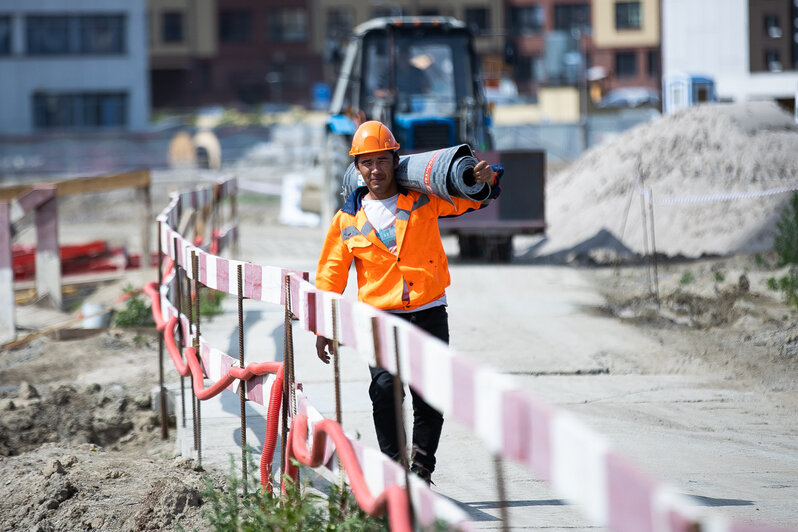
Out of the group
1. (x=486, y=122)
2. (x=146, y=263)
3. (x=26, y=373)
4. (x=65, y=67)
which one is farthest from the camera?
(x=65, y=67)

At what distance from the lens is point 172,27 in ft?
217

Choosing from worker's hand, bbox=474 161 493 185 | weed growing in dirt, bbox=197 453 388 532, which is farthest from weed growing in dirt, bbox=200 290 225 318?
weed growing in dirt, bbox=197 453 388 532

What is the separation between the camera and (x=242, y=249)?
1830 centimetres

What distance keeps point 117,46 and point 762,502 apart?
49.3 metres

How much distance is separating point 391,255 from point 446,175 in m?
0.46

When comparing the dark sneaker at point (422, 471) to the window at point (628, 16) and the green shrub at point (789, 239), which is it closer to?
the green shrub at point (789, 239)

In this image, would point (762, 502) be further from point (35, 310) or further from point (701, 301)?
point (35, 310)

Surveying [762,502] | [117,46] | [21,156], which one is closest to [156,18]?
[117,46]

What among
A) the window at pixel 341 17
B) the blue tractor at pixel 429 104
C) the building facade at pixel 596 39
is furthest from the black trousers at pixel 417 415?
the window at pixel 341 17

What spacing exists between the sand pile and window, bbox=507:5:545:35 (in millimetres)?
48922

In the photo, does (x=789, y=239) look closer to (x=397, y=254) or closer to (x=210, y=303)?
(x=210, y=303)

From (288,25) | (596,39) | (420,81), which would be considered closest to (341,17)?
(288,25)

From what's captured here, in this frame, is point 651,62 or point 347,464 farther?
point 651,62

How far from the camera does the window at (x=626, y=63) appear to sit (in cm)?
6545
